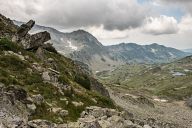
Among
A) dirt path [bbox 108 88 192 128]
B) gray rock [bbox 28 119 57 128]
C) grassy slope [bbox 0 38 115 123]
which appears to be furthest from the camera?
dirt path [bbox 108 88 192 128]

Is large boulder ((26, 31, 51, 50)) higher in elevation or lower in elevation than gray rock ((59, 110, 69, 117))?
higher

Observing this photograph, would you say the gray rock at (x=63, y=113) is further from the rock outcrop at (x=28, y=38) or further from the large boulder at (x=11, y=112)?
the rock outcrop at (x=28, y=38)

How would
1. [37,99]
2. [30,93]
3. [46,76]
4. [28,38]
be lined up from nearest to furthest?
1. [37,99]
2. [30,93]
3. [46,76]
4. [28,38]

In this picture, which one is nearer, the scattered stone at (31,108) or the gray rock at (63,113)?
the scattered stone at (31,108)

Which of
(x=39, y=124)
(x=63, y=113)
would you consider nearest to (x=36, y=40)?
(x=63, y=113)

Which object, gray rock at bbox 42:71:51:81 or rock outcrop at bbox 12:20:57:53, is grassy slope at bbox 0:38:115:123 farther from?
rock outcrop at bbox 12:20:57:53

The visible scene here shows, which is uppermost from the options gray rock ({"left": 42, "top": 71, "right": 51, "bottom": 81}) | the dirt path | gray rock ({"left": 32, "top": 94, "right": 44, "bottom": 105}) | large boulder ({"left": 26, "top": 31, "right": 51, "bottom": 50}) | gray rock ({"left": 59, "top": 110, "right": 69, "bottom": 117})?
large boulder ({"left": 26, "top": 31, "right": 51, "bottom": 50})

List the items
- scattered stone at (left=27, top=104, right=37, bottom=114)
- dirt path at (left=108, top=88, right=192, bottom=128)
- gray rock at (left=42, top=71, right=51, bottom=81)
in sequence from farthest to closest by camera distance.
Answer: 1. dirt path at (left=108, top=88, right=192, bottom=128)
2. gray rock at (left=42, top=71, right=51, bottom=81)
3. scattered stone at (left=27, top=104, right=37, bottom=114)

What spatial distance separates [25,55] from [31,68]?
7.73 metres

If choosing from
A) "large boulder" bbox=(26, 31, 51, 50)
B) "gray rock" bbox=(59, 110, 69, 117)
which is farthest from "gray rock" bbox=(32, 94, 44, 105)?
"large boulder" bbox=(26, 31, 51, 50)

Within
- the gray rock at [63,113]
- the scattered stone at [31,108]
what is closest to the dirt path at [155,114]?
the gray rock at [63,113]

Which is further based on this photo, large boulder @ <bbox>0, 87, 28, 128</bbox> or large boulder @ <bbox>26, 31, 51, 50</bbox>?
large boulder @ <bbox>26, 31, 51, 50</bbox>

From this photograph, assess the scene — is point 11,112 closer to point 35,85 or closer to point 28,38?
point 35,85

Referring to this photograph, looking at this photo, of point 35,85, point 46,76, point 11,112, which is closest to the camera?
point 11,112
